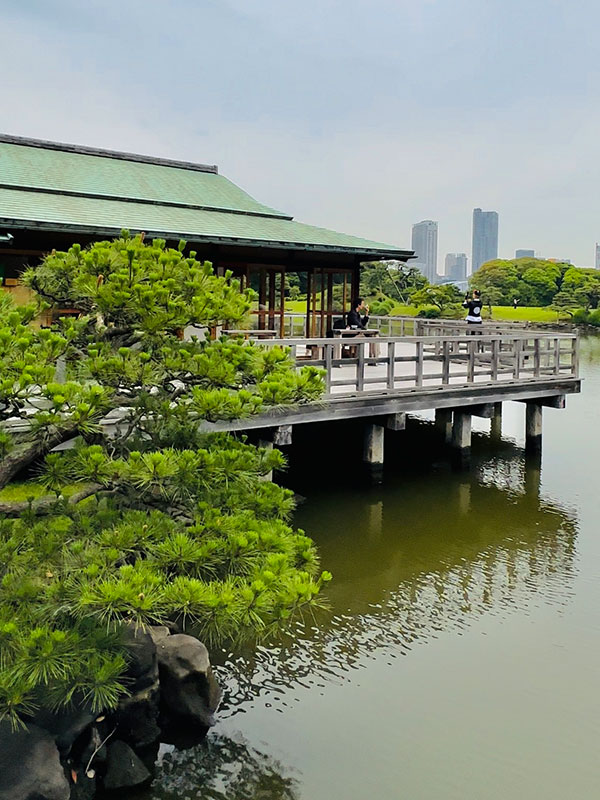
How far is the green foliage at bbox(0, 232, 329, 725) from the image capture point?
4.20m

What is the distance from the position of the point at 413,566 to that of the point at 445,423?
7.88 metres

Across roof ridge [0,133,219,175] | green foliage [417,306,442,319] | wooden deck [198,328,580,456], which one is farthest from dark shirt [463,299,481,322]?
green foliage [417,306,442,319]

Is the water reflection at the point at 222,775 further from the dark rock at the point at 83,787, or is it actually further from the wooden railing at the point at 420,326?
the wooden railing at the point at 420,326

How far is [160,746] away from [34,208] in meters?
8.37

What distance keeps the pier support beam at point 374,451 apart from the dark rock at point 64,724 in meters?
7.69

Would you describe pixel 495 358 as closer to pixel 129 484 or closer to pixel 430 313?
pixel 129 484

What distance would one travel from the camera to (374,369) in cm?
1488

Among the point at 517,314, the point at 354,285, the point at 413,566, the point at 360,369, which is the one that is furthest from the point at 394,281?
the point at 413,566

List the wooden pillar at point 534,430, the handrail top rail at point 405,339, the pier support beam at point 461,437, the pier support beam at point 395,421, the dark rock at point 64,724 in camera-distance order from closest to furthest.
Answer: the dark rock at point 64,724, the handrail top rail at point 405,339, the pier support beam at point 395,421, the pier support beam at point 461,437, the wooden pillar at point 534,430

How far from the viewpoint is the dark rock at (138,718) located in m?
5.48

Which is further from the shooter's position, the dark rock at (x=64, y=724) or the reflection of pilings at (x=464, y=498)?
the reflection of pilings at (x=464, y=498)

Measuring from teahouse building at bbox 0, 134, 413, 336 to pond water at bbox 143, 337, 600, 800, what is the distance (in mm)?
4614

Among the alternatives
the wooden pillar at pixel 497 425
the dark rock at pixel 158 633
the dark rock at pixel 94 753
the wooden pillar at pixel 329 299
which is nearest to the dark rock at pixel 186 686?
the dark rock at pixel 158 633

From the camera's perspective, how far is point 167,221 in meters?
12.7
